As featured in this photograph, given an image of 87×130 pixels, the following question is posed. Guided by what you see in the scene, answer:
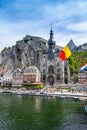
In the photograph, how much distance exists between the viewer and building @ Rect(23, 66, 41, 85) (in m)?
146

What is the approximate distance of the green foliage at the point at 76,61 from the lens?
15540 cm

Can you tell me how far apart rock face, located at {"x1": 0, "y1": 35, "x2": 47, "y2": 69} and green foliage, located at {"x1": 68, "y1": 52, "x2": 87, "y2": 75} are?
1640 centimetres

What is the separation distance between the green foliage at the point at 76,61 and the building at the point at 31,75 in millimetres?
→ 19904

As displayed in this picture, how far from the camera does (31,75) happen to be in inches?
5758

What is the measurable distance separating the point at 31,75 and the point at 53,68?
41.5 ft

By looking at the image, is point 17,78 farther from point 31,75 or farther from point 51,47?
point 51,47

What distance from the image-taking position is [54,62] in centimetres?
15025

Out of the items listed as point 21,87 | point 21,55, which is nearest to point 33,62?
point 21,55

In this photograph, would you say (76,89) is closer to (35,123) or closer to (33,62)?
(33,62)

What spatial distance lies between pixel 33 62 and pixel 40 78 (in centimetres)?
1223

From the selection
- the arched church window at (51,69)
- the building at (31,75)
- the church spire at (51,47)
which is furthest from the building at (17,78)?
the church spire at (51,47)

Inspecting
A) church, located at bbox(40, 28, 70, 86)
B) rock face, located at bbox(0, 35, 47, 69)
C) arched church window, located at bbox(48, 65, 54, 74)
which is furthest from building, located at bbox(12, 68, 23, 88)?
arched church window, located at bbox(48, 65, 54, 74)

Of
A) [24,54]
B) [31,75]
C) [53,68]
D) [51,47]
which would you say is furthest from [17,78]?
[51,47]

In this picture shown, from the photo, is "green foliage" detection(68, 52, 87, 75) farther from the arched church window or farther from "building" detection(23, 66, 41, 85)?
"building" detection(23, 66, 41, 85)
